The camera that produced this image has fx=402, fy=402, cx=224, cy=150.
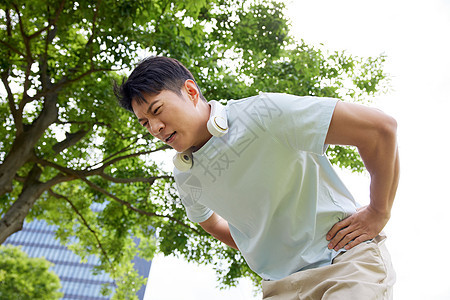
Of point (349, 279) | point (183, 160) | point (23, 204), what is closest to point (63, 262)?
point (23, 204)

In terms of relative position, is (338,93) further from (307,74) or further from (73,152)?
(73,152)

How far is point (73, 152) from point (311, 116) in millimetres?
6115

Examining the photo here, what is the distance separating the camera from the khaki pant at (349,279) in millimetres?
1079

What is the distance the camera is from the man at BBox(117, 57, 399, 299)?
3.76 ft

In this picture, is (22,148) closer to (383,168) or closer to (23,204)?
(23,204)

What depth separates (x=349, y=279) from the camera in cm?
110

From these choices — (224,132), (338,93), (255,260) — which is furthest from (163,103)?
(338,93)

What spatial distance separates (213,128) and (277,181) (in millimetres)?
256

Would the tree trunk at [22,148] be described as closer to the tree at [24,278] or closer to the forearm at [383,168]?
the forearm at [383,168]

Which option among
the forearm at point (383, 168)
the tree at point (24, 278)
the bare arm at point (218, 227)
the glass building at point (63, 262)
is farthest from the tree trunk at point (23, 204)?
the glass building at point (63, 262)

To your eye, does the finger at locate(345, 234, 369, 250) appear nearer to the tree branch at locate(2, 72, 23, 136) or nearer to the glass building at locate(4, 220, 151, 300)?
the tree branch at locate(2, 72, 23, 136)

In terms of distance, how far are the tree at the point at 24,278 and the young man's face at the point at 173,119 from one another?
62.2 ft

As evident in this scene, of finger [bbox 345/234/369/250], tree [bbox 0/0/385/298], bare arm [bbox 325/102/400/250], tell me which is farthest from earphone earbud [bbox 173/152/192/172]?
tree [bbox 0/0/385/298]

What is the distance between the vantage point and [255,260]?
137 cm
